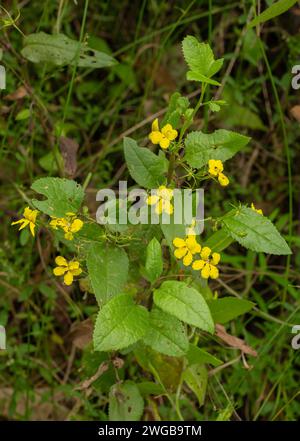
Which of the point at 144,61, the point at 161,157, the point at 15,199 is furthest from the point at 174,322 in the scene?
the point at 144,61

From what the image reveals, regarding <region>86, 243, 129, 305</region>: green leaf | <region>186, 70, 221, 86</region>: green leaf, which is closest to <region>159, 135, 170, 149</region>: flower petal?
<region>186, 70, 221, 86</region>: green leaf

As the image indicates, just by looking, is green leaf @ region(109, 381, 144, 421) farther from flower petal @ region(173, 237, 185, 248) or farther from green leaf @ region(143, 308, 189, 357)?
flower petal @ region(173, 237, 185, 248)

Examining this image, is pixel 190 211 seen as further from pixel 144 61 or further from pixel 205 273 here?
pixel 144 61

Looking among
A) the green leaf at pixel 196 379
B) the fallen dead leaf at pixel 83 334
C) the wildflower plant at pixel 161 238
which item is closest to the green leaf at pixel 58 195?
the wildflower plant at pixel 161 238

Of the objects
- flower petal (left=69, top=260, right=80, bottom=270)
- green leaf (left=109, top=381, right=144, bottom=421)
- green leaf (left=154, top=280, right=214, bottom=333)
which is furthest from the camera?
green leaf (left=109, top=381, right=144, bottom=421)

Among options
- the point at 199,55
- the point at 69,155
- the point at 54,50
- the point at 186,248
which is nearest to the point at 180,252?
the point at 186,248
